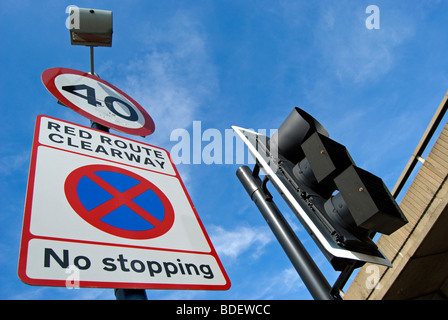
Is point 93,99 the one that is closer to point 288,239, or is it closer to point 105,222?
point 105,222

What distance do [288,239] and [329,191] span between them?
0.43 meters

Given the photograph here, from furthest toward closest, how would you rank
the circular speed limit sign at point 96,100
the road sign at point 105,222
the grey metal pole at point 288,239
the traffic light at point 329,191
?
the circular speed limit sign at point 96,100 → the grey metal pole at point 288,239 → the traffic light at point 329,191 → the road sign at point 105,222

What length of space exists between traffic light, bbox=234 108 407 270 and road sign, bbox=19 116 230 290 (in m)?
0.69

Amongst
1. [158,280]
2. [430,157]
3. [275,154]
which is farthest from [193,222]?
[430,157]

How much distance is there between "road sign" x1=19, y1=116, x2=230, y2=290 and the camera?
0.96 metres

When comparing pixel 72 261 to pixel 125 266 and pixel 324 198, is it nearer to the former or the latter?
pixel 125 266

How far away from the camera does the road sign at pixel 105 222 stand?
0.96m

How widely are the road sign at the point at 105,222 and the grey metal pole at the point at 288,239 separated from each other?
80 cm

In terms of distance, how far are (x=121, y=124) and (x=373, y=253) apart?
186 centimetres

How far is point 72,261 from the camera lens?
953 mm

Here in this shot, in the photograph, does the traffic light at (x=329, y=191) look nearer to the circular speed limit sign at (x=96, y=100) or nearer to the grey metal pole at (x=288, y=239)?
the grey metal pole at (x=288, y=239)

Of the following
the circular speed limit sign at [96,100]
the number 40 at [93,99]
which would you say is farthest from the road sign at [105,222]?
the number 40 at [93,99]

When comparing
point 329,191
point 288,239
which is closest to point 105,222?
point 288,239

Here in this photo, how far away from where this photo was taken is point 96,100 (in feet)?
7.47
